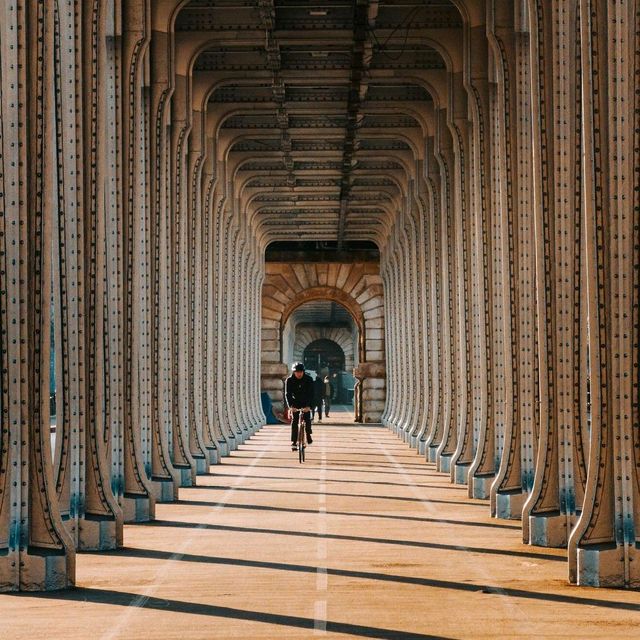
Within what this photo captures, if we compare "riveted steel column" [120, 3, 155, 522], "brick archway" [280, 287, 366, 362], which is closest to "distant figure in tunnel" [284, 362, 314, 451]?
"riveted steel column" [120, 3, 155, 522]

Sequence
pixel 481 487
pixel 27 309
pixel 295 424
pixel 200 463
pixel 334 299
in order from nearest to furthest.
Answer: pixel 27 309, pixel 481 487, pixel 200 463, pixel 295 424, pixel 334 299

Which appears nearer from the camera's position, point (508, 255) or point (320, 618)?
point (320, 618)

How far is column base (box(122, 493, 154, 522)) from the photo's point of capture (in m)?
16.1

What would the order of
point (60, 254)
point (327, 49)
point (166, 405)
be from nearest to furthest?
point (60, 254)
point (166, 405)
point (327, 49)

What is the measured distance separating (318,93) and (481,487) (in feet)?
41.7

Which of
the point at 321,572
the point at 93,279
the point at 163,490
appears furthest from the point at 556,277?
the point at 163,490

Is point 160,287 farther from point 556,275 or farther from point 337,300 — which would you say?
point 337,300

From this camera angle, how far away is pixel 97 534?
44.0 ft

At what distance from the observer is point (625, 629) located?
28.8ft

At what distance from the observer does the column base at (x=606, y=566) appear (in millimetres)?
10750

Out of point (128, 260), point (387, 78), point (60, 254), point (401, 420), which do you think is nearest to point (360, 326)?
point (401, 420)

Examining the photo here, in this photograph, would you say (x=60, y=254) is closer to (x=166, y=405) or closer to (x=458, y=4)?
(x=166, y=405)

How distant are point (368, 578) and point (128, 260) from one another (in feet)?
23.2

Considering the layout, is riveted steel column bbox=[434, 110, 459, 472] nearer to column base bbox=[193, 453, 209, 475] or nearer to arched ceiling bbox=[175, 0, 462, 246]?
arched ceiling bbox=[175, 0, 462, 246]
